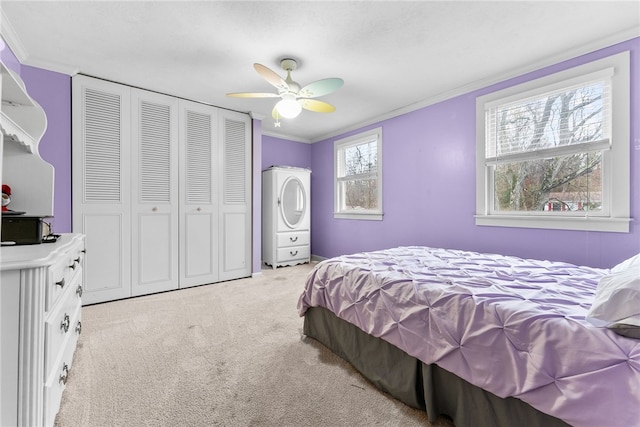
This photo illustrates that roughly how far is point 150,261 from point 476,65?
4.04 metres

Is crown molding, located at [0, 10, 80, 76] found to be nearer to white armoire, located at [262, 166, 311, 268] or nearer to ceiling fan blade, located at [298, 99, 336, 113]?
ceiling fan blade, located at [298, 99, 336, 113]

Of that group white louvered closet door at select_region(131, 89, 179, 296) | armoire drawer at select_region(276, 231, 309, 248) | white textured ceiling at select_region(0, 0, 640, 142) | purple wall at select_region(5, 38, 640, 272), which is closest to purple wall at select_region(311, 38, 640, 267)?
purple wall at select_region(5, 38, 640, 272)

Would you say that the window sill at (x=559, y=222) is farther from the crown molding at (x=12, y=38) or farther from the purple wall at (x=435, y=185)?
the crown molding at (x=12, y=38)

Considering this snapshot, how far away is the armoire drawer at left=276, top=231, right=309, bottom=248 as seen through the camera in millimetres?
4734

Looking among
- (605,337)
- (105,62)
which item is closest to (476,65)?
(605,337)

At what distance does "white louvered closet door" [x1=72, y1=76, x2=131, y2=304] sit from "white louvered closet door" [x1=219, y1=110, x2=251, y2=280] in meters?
1.07

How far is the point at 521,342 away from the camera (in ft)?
3.66

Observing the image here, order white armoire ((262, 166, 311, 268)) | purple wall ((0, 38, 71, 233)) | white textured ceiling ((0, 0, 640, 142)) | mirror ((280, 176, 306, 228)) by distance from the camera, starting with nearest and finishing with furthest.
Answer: white textured ceiling ((0, 0, 640, 142)) < purple wall ((0, 38, 71, 233)) < white armoire ((262, 166, 311, 268)) < mirror ((280, 176, 306, 228))

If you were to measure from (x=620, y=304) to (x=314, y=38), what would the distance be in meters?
2.36

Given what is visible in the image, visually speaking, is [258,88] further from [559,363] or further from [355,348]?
[559,363]

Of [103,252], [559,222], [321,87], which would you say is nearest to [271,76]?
[321,87]

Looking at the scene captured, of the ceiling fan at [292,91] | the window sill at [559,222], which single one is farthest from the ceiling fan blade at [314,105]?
the window sill at [559,222]

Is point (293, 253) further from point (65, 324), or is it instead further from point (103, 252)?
point (65, 324)

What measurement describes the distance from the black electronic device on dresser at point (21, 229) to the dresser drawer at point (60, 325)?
31 cm
